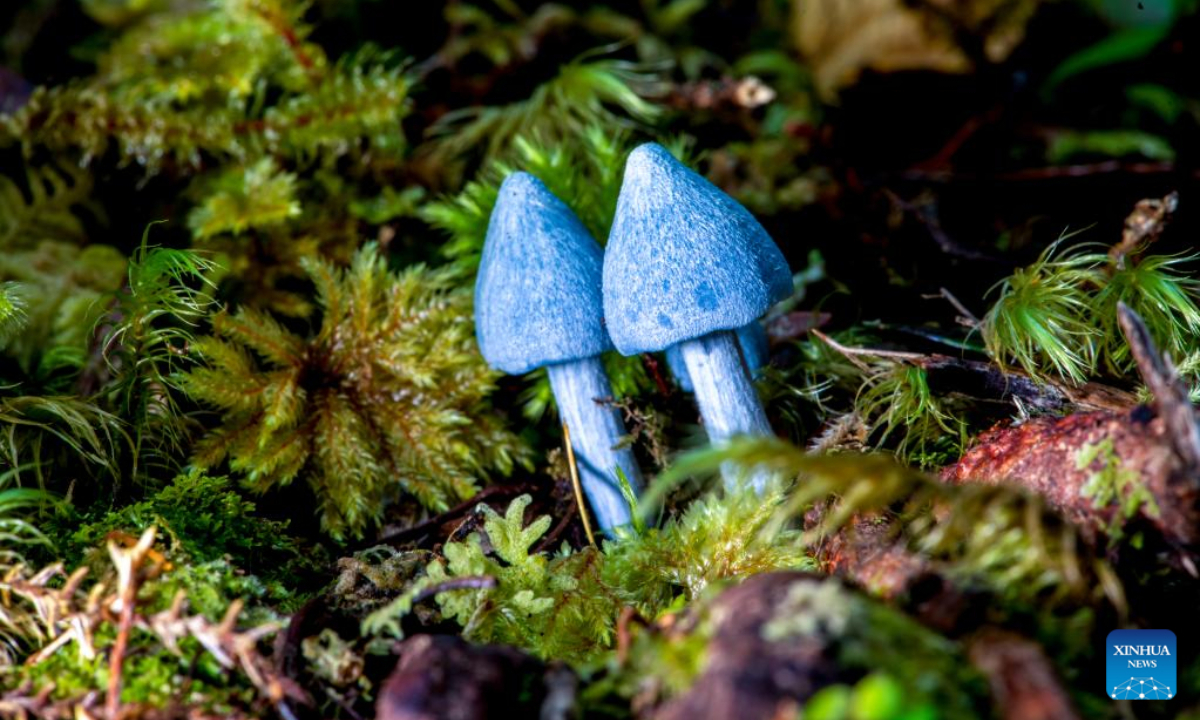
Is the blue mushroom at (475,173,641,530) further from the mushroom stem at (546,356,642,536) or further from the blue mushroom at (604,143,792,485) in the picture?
the blue mushroom at (604,143,792,485)

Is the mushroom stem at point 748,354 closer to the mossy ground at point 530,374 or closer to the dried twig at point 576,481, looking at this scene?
the mossy ground at point 530,374

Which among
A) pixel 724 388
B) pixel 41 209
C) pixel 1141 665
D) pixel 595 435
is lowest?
pixel 1141 665

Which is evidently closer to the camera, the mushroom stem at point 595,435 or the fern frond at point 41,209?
the mushroom stem at point 595,435

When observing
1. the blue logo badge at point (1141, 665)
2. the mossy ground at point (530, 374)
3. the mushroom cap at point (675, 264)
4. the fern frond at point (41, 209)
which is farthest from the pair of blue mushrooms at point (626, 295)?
the fern frond at point (41, 209)

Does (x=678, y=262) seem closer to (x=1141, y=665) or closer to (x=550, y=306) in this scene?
(x=550, y=306)

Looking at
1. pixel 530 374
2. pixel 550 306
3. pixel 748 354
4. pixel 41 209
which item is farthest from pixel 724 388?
pixel 41 209

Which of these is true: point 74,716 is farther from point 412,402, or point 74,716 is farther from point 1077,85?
point 1077,85

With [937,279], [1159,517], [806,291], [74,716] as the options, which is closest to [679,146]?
[806,291]
